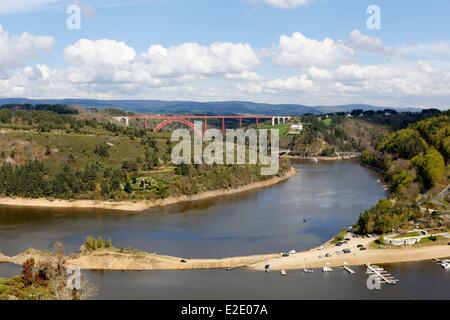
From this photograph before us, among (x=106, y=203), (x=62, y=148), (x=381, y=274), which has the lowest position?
(x=381, y=274)

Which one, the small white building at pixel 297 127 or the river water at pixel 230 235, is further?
the small white building at pixel 297 127

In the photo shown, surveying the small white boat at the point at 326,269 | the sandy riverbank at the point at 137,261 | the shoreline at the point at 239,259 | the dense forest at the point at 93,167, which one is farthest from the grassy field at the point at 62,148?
the small white boat at the point at 326,269

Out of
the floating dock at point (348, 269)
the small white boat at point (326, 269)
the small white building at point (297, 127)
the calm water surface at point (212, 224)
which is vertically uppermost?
the small white building at point (297, 127)

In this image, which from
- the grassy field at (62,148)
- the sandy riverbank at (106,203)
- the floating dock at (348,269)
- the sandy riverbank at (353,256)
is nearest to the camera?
the floating dock at (348,269)

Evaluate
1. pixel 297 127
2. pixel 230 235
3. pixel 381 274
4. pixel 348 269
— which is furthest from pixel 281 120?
pixel 381 274

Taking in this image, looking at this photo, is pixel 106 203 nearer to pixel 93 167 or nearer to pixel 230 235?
Answer: pixel 93 167

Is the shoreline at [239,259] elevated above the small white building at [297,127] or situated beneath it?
situated beneath

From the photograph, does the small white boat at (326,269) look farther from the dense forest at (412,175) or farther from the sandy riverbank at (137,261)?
the dense forest at (412,175)

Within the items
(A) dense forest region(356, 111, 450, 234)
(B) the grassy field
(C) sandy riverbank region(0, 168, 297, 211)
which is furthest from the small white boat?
(B) the grassy field
